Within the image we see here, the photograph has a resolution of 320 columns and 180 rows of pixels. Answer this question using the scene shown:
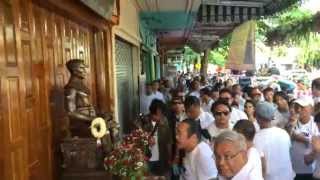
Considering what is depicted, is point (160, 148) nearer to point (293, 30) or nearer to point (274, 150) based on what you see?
point (274, 150)

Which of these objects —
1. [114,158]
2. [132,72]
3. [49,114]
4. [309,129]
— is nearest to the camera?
[114,158]

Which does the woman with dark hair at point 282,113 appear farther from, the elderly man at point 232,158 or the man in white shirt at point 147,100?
the man in white shirt at point 147,100

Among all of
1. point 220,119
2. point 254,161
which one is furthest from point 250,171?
point 220,119

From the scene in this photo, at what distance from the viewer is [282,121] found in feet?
23.1

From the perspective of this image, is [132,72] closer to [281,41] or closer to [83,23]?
[83,23]

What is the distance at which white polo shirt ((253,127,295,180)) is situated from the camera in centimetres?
516

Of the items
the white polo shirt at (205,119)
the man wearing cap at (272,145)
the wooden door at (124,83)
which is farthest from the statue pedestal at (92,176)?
the wooden door at (124,83)

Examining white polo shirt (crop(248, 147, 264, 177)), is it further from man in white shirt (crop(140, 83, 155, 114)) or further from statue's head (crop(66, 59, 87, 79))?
man in white shirt (crop(140, 83, 155, 114))

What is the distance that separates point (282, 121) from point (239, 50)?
503 cm

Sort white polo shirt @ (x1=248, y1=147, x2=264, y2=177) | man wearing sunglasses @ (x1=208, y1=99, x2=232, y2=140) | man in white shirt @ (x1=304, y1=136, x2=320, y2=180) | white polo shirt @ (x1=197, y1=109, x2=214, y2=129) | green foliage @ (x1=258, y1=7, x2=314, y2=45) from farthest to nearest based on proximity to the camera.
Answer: green foliage @ (x1=258, y1=7, x2=314, y2=45), white polo shirt @ (x1=197, y1=109, x2=214, y2=129), man wearing sunglasses @ (x1=208, y1=99, x2=232, y2=140), man in white shirt @ (x1=304, y1=136, x2=320, y2=180), white polo shirt @ (x1=248, y1=147, x2=264, y2=177)

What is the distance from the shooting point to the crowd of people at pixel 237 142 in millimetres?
3260

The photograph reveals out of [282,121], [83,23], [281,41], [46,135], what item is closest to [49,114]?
[46,135]

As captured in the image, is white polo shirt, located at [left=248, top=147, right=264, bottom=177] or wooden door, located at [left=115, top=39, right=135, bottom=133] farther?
wooden door, located at [left=115, top=39, right=135, bottom=133]

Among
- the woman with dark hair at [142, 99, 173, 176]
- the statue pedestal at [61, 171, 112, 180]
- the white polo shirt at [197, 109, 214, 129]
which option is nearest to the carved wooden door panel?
the statue pedestal at [61, 171, 112, 180]
